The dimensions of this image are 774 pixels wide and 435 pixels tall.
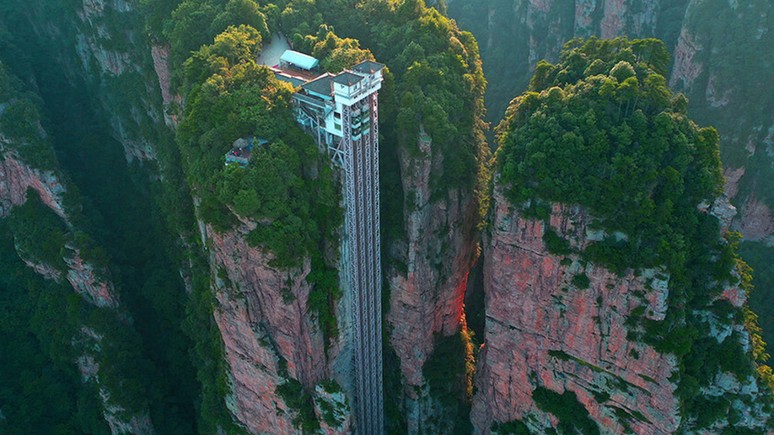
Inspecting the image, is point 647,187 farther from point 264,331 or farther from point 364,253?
point 264,331

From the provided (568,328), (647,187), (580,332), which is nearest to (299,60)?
(647,187)

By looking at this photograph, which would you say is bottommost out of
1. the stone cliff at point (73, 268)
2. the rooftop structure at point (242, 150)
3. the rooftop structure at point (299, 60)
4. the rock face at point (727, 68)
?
the stone cliff at point (73, 268)

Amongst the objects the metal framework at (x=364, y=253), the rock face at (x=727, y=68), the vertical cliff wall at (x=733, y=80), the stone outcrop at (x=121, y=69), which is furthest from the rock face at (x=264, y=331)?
the rock face at (x=727, y=68)

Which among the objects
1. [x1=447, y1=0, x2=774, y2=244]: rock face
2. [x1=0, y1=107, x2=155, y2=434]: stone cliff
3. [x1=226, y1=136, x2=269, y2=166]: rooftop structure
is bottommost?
[x1=0, y1=107, x2=155, y2=434]: stone cliff

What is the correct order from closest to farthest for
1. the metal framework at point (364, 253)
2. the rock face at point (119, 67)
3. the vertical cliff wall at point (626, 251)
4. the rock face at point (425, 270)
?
the vertical cliff wall at point (626, 251), the metal framework at point (364, 253), the rock face at point (425, 270), the rock face at point (119, 67)

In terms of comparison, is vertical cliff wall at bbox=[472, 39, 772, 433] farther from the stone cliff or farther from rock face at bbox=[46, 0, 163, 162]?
rock face at bbox=[46, 0, 163, 162]

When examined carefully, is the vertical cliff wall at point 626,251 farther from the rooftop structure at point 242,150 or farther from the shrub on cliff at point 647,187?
the rooftop structure at point 242,150

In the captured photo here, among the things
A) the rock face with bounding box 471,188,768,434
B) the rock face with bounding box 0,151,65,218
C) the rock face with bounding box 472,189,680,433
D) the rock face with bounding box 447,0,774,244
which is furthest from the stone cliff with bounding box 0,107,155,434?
the rock face with bounding box 447,0,774,244
